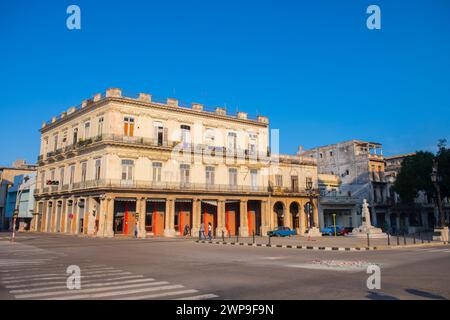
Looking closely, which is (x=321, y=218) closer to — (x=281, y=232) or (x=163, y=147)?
(x=281, y=232)

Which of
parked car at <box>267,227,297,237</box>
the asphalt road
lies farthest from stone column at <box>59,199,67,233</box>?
the asphalt road

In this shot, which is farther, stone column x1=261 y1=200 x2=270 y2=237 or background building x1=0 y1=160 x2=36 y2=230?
background building x1=0 y1=160 x2=36 y2=230

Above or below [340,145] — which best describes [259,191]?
below

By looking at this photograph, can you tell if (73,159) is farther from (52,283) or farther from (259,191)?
(52,283)

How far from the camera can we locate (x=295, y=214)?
168 feet

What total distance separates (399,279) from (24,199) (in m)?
55.6

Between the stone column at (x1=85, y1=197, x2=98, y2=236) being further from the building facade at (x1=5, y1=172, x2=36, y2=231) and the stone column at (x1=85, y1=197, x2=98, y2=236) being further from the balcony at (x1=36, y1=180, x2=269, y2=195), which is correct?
the building facade at (x1=5, y1=172, x2=36, y2=231)

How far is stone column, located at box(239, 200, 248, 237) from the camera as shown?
44188 millimetres

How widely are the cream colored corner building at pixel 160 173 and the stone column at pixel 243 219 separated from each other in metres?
0.12

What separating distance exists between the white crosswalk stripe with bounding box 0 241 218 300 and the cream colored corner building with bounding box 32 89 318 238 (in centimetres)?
2372

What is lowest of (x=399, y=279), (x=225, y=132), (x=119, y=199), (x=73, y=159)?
(x=399, y=279)

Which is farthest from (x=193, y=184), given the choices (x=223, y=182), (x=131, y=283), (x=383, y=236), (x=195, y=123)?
(x=131, y=283)

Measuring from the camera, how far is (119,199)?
3653cm

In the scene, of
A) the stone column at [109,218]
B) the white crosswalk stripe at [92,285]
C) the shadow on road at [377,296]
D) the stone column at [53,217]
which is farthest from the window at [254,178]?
the shadow on road at [377,296]
